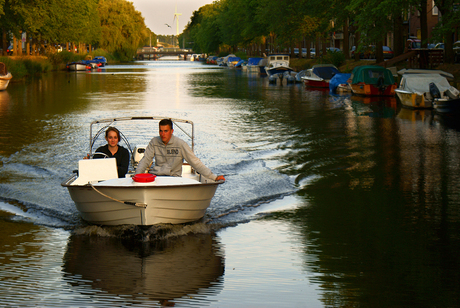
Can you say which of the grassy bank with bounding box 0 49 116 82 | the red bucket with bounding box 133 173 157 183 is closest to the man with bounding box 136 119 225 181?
the red bucket with bounding box 133 173 157 183

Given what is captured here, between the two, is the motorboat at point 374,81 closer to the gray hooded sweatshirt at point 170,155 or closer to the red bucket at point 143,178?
the gray hooded sweatshirt at point 170,155

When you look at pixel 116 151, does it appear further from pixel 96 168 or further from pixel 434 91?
pixel 434 91

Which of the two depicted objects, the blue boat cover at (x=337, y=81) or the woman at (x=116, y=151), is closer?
the woman at (x=116, y=151)

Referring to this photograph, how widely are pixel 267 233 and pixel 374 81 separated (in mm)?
29759

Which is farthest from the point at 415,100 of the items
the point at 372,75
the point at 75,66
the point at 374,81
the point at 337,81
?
the point at 75,66

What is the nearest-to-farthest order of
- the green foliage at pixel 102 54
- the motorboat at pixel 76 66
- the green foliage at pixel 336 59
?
the green foliage at pixel 336 59
the motorboat at pixel 76 66
the green foliage at pixel 102 54

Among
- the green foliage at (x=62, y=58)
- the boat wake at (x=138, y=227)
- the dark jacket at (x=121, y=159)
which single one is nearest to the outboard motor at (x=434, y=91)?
the boat wake at (x=138, y=227)

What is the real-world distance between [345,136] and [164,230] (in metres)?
12.3

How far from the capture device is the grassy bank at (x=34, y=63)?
52581 millimetres

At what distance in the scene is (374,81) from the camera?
3775 cm

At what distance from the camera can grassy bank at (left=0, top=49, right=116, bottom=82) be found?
Result: 52.6 m

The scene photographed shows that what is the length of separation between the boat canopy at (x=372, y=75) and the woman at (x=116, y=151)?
93.1 feet

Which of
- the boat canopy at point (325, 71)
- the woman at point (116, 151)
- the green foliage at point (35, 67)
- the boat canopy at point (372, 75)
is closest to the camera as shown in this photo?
the woman at point (116, 151)

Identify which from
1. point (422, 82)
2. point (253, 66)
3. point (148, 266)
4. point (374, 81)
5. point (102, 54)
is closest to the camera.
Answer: point (148, 266)
